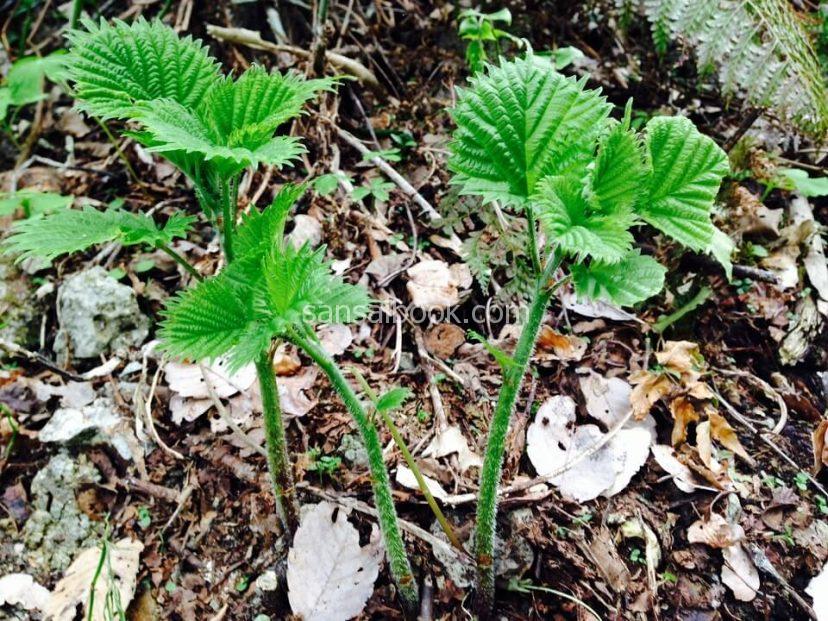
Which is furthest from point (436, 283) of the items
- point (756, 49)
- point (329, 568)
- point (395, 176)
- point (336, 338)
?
point (756, 49)

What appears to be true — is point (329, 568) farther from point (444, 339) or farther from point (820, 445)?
point (820, 445)

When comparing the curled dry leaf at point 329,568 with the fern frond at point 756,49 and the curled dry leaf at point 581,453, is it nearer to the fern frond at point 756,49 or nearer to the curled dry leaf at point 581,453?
the curled dry leaf at point 581,453

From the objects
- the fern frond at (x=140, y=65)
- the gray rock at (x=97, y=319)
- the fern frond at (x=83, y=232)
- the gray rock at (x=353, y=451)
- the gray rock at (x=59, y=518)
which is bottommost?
the gray rock at (x=59, y=518)

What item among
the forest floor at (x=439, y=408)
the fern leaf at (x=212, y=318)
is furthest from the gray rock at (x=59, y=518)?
the fern leaf at (x=212, y=318)

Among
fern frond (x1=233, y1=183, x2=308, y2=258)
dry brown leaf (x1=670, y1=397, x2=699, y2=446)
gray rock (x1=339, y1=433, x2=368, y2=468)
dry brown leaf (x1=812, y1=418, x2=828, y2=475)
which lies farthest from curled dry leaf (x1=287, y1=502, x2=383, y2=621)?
dry brown leaf (x1=812, y1=418, x2=828, y2=475)

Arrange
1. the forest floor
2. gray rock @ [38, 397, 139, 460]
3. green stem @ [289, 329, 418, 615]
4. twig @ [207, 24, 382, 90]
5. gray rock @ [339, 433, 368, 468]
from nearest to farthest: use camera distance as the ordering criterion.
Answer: green stem @ [289, 329, 418, 615] < the forest floor < gray rock @ [339, 433, 368, 468] < gray rock @ [38, 397, 139, 460] < twig @ [207, 24, 382, 90]

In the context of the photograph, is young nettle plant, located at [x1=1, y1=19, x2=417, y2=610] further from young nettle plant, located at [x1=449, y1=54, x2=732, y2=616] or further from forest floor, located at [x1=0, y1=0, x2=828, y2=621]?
forest floor, located at [x1=0, y1=0, x2=828, y2=621]
